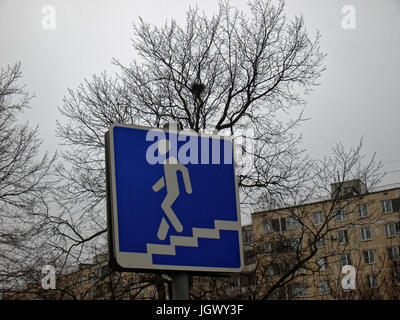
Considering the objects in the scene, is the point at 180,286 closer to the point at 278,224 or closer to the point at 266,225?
the point at 278,224

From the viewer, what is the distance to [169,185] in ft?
9.25

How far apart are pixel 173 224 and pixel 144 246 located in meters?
0.16

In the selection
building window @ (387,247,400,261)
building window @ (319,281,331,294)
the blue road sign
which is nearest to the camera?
the blue road sign

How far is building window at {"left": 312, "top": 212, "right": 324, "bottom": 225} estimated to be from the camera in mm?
12158

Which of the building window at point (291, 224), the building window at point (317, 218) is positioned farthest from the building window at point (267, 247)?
the building window at point (317, 218)

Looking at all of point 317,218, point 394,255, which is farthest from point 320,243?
point 394,255

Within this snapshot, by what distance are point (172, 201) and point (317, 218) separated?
954cm

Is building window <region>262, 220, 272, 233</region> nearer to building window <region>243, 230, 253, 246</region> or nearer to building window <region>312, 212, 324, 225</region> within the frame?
building window <region>243, 230, 253, 246</region>

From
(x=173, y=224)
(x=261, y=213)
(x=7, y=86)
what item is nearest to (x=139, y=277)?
(x=261, y=213)

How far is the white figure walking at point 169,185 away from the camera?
2736 mm

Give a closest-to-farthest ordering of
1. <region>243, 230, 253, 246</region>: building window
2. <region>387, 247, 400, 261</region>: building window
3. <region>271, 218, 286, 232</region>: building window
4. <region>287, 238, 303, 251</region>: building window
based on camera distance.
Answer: <region>287, 238, 303, 251</region>: building window → <region>243, 230, 253, 246</region>: building window → <region>271, 218, 286, 232</region>: building window → <region>387, 247, 400, 261</region>: building window

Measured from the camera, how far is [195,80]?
1256cm

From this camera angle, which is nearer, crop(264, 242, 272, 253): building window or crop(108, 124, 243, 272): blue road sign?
crop(108, 124, 243, 272): blue road sign

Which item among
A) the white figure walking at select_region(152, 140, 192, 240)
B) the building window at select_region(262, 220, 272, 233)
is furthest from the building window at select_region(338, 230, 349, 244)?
the white figure walking at select_region(152, 140, 192, 240)
